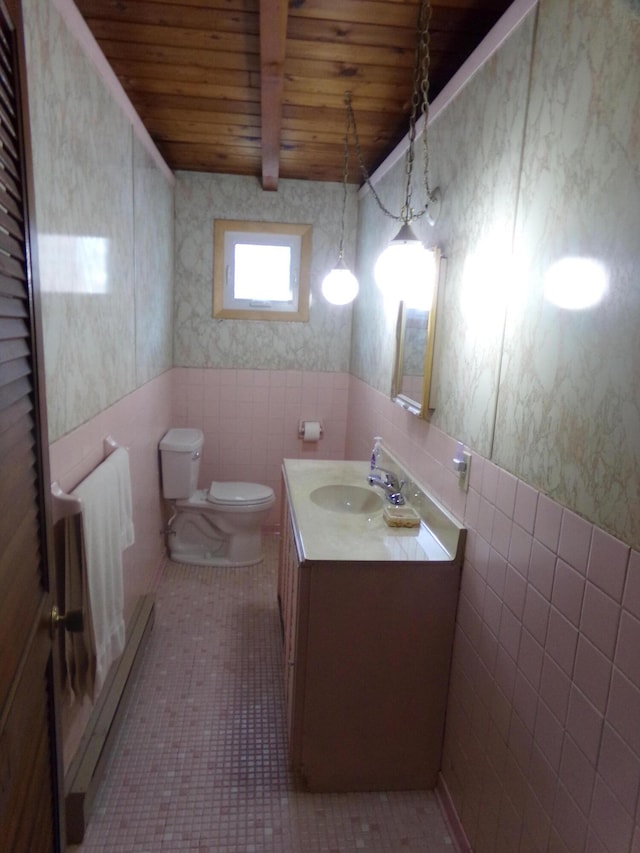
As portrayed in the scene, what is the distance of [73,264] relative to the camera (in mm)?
1665

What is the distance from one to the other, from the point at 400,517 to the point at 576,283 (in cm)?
109

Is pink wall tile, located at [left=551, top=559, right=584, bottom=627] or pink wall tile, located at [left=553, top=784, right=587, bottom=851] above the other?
pink wall tile, located at [left=551, top=559, right=584, bottom=627]

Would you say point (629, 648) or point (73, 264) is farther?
point (73, 264)

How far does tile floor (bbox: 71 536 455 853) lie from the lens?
5.43 ft

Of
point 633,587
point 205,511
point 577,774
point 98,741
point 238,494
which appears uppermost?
point 633,587

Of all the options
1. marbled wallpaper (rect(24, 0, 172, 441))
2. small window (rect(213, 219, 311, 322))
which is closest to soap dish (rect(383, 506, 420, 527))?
marbled wallpaper (rect(24, 0, 172, 441))

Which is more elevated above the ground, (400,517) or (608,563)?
(608,563)

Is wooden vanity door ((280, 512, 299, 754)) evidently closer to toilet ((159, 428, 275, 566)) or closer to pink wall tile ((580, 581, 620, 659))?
toilet ((159, 428, 275, 566))

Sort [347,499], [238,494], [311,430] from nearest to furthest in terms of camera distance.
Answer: [347,499], [238,494], [311,430]

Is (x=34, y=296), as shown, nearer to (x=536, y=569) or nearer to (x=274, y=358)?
(x=536, y=569)

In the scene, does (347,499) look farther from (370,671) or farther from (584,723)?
(584,723)

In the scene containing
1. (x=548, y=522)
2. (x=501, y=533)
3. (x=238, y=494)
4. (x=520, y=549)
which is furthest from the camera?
(x=238, y=494)

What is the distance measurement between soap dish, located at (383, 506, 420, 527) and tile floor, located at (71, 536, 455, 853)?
0.89 metres

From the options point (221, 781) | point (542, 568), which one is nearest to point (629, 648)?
point (542, 568)
